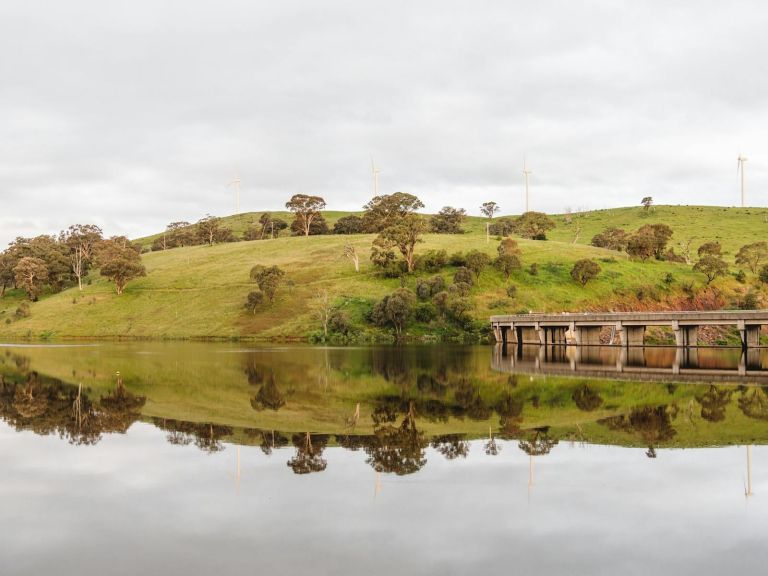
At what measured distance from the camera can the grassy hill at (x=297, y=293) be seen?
11600 cm

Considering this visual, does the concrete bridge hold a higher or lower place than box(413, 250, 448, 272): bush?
lower

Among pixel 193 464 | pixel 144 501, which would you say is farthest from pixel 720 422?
pixel 144 501

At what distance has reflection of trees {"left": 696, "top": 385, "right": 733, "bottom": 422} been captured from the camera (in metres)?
29.1

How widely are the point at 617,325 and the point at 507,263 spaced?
43.2 metres

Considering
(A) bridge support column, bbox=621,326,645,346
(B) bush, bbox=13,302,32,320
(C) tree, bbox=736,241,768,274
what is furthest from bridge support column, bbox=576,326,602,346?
(B) bush, bbox=13,302,32,320

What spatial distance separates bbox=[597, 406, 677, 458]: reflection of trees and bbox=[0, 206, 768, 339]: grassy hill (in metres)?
76.3

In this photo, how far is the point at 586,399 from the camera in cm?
3434

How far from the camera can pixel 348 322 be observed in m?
109

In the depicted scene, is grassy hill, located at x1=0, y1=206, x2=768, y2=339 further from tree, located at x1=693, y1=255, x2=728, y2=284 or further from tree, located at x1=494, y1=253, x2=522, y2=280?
tree, located at x1=693, y1=255, x2=728, y2=284

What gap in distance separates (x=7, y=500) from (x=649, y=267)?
129 m

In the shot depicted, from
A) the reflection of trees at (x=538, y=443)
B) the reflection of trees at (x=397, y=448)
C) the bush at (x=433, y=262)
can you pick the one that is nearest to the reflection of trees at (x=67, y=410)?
the reflection of trees at (x=397, y=448)

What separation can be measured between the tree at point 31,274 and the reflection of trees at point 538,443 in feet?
507

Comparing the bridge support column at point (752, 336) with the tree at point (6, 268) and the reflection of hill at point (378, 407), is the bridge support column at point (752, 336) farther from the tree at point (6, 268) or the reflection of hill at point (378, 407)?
the tree at point (6, 268)

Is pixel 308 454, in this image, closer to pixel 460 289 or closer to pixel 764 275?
pixel 460 289
